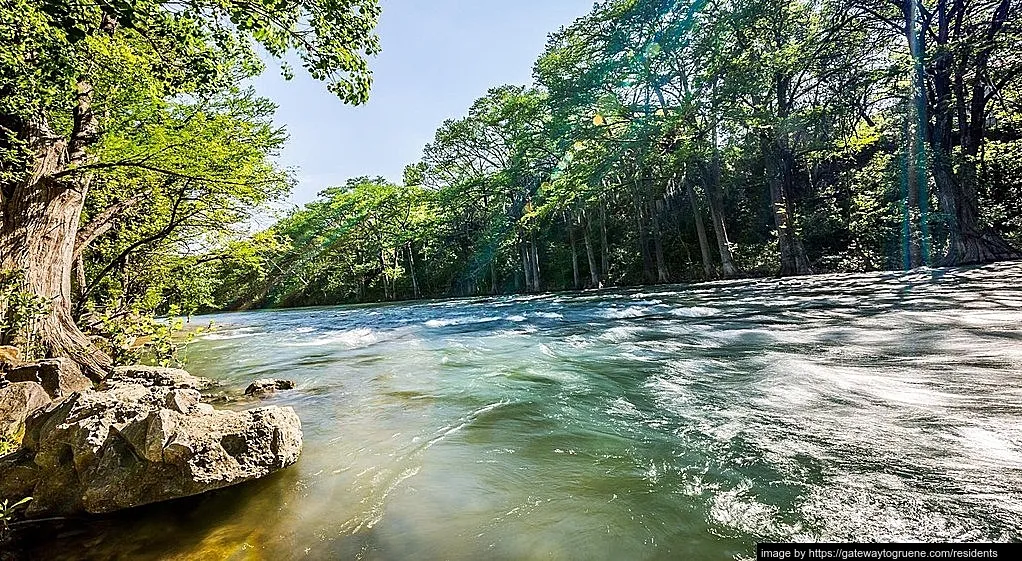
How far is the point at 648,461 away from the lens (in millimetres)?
2818

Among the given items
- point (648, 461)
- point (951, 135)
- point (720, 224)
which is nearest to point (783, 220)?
point (720, 224)

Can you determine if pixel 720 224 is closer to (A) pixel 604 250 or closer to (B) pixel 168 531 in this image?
(A) pixel 604 250

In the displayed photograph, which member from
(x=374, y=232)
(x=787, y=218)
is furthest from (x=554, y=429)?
(x=374, y=232)

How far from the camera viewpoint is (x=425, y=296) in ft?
141

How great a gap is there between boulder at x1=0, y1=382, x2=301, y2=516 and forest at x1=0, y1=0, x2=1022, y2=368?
2.45 meters

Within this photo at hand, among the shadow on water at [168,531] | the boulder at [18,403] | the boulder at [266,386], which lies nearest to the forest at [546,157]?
the boulder at [18,403]

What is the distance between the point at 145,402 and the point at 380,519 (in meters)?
2.11

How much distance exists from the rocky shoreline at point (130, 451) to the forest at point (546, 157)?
95.3 inches

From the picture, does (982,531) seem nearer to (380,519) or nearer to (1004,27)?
(380,519)

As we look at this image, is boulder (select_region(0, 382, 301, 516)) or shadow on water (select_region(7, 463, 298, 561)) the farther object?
boulder (select_region(0, 382, 301, 516))

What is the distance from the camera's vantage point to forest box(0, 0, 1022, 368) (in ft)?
15.0

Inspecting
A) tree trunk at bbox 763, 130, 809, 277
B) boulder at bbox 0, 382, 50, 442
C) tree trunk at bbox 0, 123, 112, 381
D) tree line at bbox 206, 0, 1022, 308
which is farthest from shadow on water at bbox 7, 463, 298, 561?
tree trunk at bbox 763, 130, 809, 277

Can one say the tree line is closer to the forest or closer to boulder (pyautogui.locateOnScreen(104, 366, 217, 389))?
the forest

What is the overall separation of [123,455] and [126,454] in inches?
0.6
